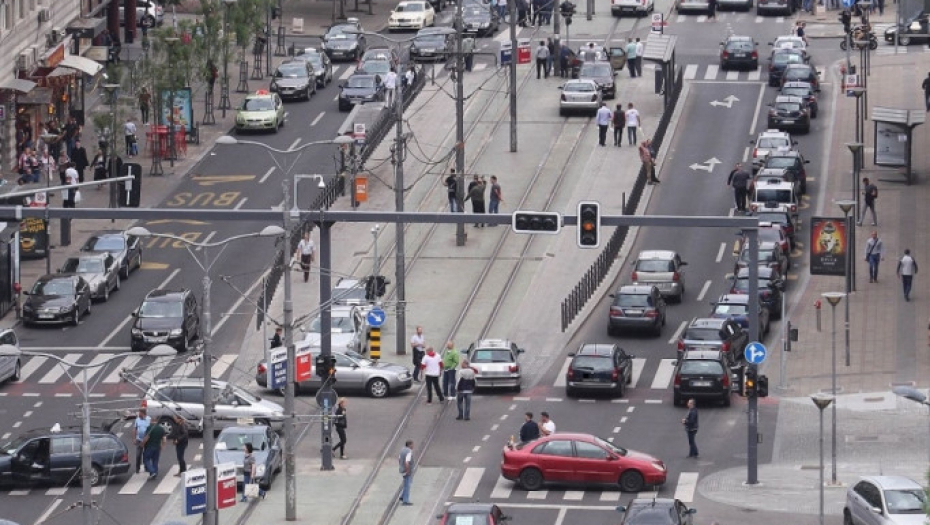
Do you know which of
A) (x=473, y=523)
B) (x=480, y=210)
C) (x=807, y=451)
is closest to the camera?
(x=473, y=523)

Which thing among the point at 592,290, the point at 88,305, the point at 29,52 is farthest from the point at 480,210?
the point at 29,52

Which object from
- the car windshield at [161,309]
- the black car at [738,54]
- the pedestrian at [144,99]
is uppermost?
the black car at [738,54]

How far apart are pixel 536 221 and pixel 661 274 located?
1849 centimetres

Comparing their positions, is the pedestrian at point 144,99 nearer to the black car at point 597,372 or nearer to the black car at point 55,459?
the black car at point 597,372

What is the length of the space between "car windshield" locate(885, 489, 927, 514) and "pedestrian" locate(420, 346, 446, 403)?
18.1 metres

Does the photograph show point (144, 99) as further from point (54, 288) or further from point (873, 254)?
point (873, 254)

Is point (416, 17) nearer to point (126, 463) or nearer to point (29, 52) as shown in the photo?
point (29, 52)

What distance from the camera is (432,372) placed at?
70375mm

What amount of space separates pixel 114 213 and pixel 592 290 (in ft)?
73.6

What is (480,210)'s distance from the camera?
86688mm

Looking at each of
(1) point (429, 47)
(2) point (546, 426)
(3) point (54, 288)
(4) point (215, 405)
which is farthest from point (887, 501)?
(1) point (429, 47)

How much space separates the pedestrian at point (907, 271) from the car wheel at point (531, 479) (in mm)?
20627

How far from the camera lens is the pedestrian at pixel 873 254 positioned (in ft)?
263

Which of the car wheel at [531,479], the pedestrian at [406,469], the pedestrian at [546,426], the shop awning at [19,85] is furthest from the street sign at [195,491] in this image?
the shop awning at [19,85]
